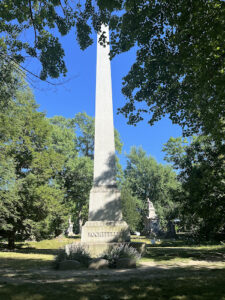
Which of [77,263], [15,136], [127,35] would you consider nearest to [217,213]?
[77,263]

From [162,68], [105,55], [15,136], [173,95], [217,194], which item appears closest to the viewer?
[162,68]

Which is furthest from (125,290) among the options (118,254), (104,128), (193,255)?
(104,128)

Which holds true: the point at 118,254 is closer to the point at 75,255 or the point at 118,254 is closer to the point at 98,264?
the point at 98,264

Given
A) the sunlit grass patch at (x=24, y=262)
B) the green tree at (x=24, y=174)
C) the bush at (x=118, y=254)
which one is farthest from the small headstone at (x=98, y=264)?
the green tree at (x=24, y=174)

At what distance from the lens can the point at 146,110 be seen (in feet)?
34.5

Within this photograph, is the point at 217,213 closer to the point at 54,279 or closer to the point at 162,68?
the point at 162,68

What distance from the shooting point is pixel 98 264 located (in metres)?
7.12

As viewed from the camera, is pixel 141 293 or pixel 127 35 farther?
pixel 127 35

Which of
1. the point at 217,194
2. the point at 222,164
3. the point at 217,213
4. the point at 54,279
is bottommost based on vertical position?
the point at 54,279

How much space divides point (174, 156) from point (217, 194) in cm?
888

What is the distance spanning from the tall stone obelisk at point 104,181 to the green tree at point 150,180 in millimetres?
29723

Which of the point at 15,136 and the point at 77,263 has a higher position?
the point at 15,136

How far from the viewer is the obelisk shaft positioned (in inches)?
440

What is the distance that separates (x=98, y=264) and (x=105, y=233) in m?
2.64
